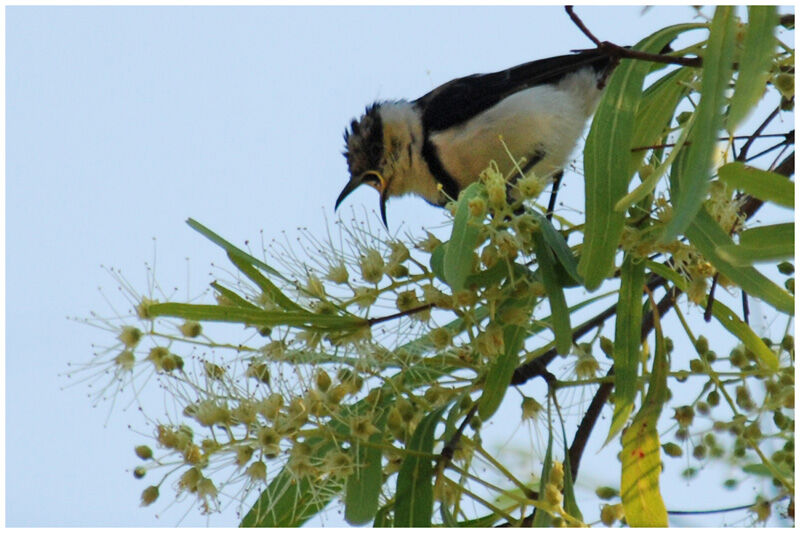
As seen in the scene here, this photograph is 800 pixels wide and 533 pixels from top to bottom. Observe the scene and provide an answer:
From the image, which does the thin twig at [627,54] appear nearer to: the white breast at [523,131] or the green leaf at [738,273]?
the green leaf at [738,273]

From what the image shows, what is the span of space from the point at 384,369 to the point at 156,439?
0.53 meters

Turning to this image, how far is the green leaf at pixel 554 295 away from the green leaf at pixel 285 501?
2.00ft

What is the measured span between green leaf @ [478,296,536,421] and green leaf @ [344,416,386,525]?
0.81 feet

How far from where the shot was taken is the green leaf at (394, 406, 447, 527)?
7.26 ft

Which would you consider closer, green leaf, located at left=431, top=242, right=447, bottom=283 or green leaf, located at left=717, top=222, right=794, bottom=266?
green leaf, located at left=717, top=222, right=794, bottom=266

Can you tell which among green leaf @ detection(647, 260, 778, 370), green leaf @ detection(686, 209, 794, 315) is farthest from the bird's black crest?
green leaf @ detection(686, 209, 794, 315)

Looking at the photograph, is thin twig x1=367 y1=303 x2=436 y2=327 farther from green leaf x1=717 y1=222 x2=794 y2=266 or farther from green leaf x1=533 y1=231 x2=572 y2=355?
green leaf x1=717 y1=222 x2=794 y2=266

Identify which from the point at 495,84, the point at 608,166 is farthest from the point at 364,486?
the point at 495,84

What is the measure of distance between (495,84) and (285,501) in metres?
2.22

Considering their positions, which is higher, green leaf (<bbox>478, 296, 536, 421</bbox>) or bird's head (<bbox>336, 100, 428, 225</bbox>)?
bird's head (<bbox>336, 100, 428, 225</bbox>)

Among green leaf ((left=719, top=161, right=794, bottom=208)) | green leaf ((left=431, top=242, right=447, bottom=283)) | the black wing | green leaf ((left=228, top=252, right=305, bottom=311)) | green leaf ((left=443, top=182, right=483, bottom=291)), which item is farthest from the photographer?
the black wing

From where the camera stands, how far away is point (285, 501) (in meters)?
2.46

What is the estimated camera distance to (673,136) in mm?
2707

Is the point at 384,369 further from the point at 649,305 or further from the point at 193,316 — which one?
the point at 649,305
